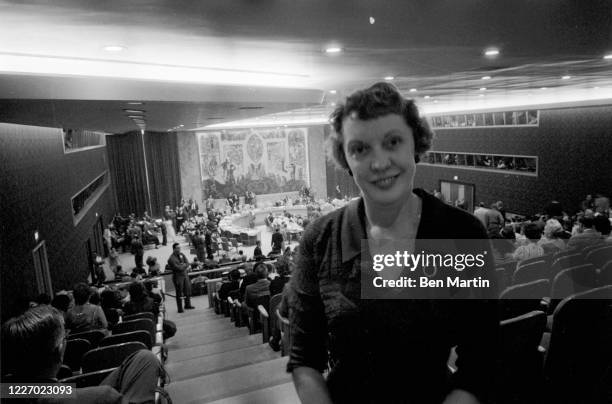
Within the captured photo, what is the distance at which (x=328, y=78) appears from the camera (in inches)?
223

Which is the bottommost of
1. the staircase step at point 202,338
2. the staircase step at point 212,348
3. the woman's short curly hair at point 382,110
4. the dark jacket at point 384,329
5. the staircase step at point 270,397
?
the staircase step at point 202,338

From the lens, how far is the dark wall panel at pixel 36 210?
6.02m

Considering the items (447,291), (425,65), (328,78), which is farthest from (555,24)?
(447,291)

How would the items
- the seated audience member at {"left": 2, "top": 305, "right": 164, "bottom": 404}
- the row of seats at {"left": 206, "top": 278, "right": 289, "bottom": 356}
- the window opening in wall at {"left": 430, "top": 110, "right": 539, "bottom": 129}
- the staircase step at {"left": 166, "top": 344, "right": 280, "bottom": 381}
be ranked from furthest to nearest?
the window opening in wall at {"left": 430, "top": 110, "right": 539, "bottom": 129} → the staircase step at {"left": 166, "top": 344, "right": 280, "bottom": 381} → the row of seats at {"left": 206, "top": 278, "right": 289, "bottom": 356} → the seated audience member at {"left": 2, "top": 305, "right": 164, "bottom": 404}

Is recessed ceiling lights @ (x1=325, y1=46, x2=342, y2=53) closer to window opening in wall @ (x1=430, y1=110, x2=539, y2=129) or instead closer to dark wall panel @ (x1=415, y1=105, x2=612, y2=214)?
dark wall panel @ (x1=415, y1=105, x2=612, y2=214)

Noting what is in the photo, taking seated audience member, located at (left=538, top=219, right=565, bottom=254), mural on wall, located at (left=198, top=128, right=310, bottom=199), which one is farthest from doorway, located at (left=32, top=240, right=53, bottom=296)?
mural on wall, located at (left=198, top=128, right=310, bottom=199)

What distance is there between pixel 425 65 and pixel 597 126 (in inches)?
402

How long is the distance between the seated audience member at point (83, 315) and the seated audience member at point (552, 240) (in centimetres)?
581

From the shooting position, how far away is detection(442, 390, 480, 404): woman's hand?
3.75 feet

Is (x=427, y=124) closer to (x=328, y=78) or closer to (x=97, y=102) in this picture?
(x=97, y=102)

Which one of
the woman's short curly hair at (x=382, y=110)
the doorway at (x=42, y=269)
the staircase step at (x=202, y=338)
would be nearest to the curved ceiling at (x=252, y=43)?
the woman's short curly hair at (x=382, y=110)

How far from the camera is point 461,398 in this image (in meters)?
1.15

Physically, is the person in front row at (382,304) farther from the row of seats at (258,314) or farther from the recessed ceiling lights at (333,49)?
the recessed ceiling lights at (333,49)

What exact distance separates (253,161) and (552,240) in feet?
73.4
